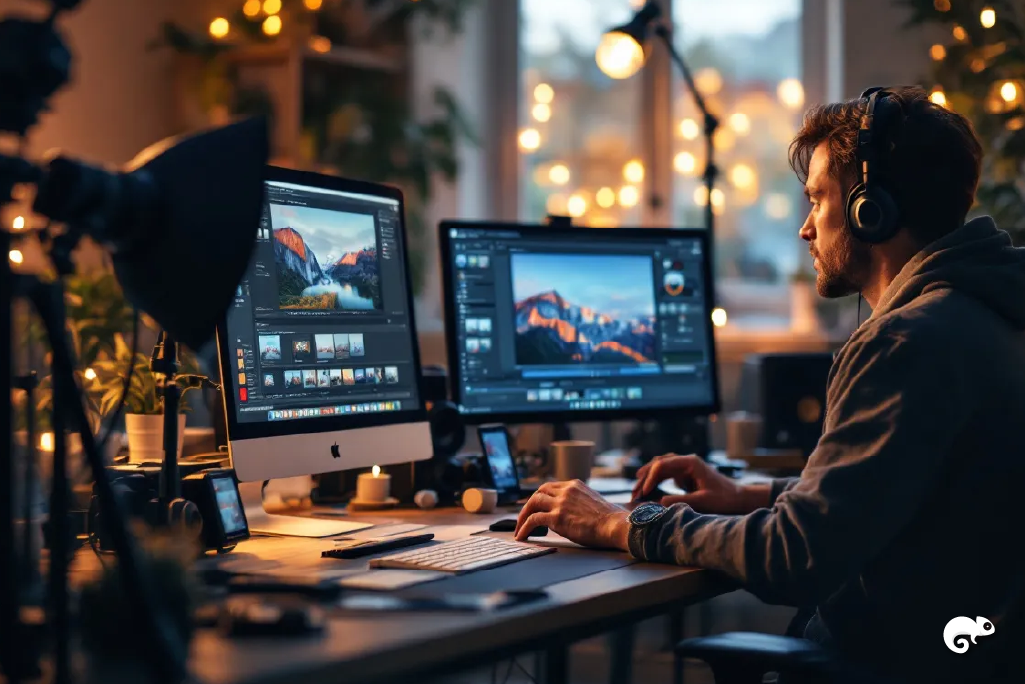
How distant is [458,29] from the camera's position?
4109 millimetres

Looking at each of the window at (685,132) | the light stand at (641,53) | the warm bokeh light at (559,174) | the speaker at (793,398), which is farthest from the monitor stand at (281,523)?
the warm bokeh light at (559,174)

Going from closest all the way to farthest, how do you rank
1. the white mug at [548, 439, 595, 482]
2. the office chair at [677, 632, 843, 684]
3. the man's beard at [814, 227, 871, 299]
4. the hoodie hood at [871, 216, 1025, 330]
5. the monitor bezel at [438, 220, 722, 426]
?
the office chair at [677, 632, 843, 684] < the hoodie hood at [871, 216, 1025, 330] < the man's beard at [814, 227, 871, 299] < the monitor bezel at [438, 220, 722, 426] < the white mug at [548, 439, 595, 482]

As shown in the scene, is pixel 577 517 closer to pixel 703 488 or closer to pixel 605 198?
pixel 703 488

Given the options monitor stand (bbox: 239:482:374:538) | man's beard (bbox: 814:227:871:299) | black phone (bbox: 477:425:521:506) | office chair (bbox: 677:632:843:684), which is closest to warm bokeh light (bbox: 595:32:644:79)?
black phone (bbox: 477:425:521:506)

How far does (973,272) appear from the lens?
144cm

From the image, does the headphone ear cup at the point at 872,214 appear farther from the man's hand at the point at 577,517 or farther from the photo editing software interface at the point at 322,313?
the photo editing software interface at the point at 322,313

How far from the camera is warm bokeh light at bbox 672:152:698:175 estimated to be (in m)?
4.30

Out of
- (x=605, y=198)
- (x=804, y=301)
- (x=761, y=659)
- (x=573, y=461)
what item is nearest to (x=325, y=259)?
(x=573, y=461)

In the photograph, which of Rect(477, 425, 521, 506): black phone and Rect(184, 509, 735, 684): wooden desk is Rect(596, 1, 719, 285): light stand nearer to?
Rect(477, 425, 521, 506): black phone

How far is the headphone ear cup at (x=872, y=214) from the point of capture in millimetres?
1524

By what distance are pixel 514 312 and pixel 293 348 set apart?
61cm

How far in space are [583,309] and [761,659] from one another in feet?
3.81

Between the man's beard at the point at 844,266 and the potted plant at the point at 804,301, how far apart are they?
2.12 m

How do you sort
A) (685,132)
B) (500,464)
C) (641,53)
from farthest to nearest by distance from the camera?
1. (685,132)
2. (641,53)
3. (500,464)
